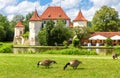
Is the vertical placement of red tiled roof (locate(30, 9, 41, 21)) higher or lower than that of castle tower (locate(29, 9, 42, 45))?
higher

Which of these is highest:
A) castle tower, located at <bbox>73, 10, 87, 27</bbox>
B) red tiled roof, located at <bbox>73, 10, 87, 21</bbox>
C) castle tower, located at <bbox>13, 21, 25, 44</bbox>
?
red tiled roof, located at <bbox>73, 10, 87, 21</bbox>

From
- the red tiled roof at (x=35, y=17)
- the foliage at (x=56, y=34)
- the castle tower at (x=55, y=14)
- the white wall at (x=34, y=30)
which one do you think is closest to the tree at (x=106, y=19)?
the castle tower at (x=55, y=14)

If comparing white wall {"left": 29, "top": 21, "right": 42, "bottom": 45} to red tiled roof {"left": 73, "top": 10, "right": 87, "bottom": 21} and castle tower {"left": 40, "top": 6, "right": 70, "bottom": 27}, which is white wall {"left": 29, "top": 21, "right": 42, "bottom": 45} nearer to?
castle tower {"left": 40, "top": 6, "right": 70, "bottom": 27}

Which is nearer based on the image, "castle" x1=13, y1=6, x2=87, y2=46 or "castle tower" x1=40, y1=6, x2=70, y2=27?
"castle" x1=13, y1=6, x2=87, y2=46

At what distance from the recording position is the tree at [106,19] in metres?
93.0

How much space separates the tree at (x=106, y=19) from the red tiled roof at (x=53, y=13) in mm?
8381

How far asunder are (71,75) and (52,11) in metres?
77.3

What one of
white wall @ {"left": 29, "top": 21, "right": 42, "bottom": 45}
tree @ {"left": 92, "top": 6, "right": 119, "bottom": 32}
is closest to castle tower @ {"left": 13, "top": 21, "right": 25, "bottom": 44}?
white wall @ {"left": 29, "top": 21, "right": 42, "bottom": 45}

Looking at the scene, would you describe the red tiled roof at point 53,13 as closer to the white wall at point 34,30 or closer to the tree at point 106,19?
the white wall at point 34,30

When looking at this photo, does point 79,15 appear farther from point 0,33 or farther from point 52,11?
point 0,33

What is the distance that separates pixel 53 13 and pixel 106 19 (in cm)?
1464

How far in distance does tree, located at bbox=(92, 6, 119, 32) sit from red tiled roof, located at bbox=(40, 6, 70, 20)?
838 centimetres

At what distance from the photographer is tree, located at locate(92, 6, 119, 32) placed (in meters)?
93.0

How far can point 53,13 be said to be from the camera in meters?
90.5
